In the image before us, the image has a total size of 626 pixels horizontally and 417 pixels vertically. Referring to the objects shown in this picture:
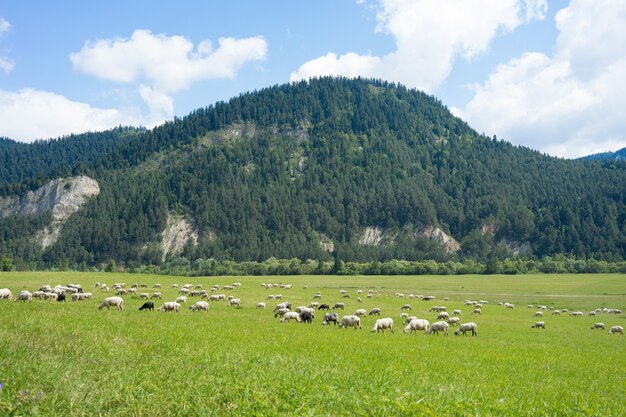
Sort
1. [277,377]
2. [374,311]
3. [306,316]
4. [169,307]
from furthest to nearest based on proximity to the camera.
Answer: [374,311] < [169,307] < [306,316] < [277,377]

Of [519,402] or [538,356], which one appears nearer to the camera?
[519,402]

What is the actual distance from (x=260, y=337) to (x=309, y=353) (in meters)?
4.89

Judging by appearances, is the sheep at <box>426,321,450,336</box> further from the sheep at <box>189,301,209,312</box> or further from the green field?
the sheep at <box>189,301,209,312</box>

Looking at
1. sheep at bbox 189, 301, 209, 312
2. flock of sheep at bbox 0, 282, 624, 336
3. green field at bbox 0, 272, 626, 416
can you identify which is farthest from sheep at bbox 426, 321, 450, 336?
sheep at bbox 189, 301, 209, 312

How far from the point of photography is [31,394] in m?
8.52

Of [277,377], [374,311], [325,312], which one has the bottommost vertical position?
[325,312]

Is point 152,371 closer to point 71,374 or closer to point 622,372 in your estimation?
point 71,374

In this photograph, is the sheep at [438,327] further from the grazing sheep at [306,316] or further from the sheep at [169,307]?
the sheep at [169,307]

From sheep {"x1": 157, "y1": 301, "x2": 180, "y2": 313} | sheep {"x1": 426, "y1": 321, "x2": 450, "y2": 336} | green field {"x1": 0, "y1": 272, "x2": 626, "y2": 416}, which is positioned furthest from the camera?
sheep {"x1": 157, "y1": 301, "x2": 180, "y2": 313}

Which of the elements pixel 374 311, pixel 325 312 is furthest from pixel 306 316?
pixel 374 311

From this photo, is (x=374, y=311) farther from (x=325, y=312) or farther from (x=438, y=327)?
(x=438, y=327)

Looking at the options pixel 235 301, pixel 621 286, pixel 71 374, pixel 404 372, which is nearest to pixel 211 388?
pixel 71 374

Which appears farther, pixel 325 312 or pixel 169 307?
pixel 325 312

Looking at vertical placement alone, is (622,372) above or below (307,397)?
below
